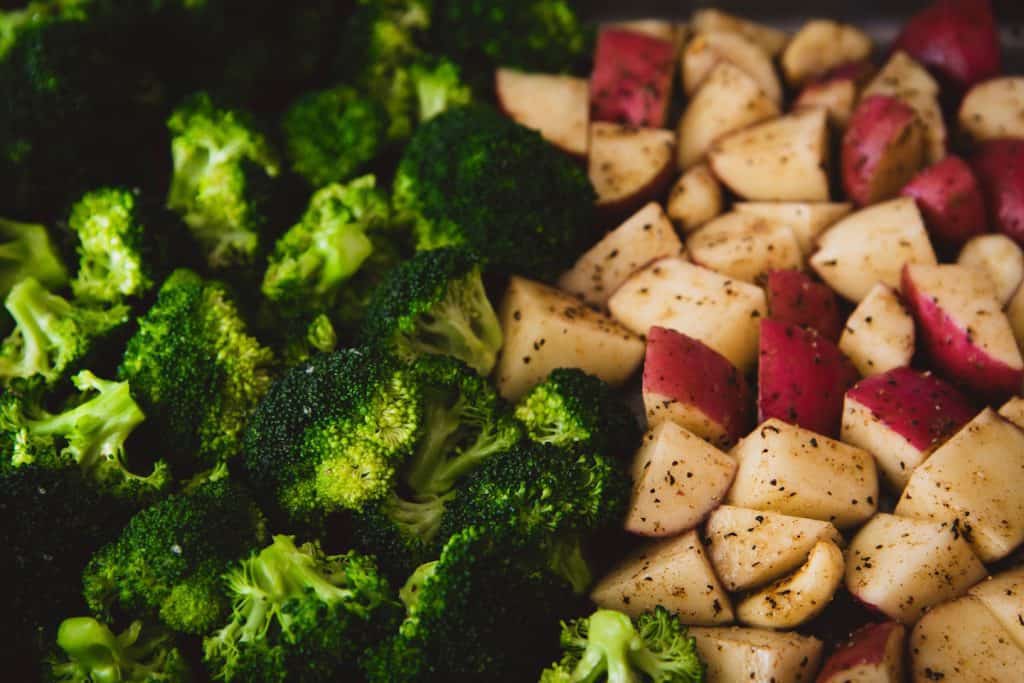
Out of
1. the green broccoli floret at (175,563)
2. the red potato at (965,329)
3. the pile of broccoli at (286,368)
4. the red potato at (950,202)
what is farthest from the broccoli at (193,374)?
the red potato at (950,202)

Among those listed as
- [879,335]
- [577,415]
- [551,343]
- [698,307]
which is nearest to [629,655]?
[577,415]

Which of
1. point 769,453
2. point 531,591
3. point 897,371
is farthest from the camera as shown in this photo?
point 897,371

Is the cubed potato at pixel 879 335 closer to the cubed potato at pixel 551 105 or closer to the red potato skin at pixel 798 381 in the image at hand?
the red potato skin at pixel 798 381

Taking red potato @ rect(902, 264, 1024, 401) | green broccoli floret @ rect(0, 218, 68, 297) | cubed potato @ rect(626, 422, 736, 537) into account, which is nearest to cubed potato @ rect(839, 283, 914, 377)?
red potato @ rect(902, 264, 1024, 401)

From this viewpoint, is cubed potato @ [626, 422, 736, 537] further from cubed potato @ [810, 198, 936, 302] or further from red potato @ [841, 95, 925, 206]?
red potato @ [841, 95, 925, 206]

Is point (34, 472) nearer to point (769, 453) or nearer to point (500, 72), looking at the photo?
point (769, 453)

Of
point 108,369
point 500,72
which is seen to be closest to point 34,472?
point 108,369
